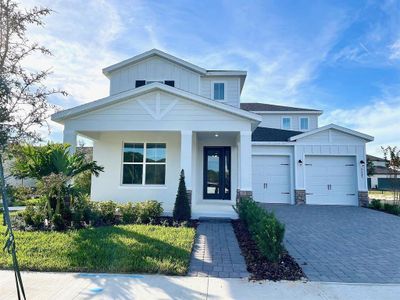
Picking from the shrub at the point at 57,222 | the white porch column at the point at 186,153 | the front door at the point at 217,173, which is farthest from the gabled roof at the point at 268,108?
the shrub at the point at 57,222

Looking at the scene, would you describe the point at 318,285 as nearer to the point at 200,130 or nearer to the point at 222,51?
the point at 200,130

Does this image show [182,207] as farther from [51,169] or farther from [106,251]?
[51,169]

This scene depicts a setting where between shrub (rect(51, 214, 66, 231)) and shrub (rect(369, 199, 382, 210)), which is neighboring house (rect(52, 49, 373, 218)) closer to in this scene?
shrub (rect(369, 199, 382, 210))

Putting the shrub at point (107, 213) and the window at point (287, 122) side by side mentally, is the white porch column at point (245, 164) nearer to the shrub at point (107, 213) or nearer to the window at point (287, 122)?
the shrub at point (107, 213)

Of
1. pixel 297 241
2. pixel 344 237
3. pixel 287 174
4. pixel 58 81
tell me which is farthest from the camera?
pixel 287 174

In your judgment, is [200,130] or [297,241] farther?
[200,130]

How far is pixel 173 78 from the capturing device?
13953mm

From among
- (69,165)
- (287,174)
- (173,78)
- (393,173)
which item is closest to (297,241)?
(69,165)

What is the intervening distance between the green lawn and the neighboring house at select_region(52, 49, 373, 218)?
3283 millimetres

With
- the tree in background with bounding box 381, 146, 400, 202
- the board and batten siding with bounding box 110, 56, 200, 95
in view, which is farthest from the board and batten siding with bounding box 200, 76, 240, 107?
the tree in background with bounding box 381, 146, 400, 202

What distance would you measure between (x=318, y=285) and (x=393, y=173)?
1357 centimetres

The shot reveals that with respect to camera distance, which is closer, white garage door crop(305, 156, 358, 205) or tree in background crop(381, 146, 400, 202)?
tree in background crop(381, 146, 400, 202)

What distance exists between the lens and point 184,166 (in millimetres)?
9680

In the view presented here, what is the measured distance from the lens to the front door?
1302cm
